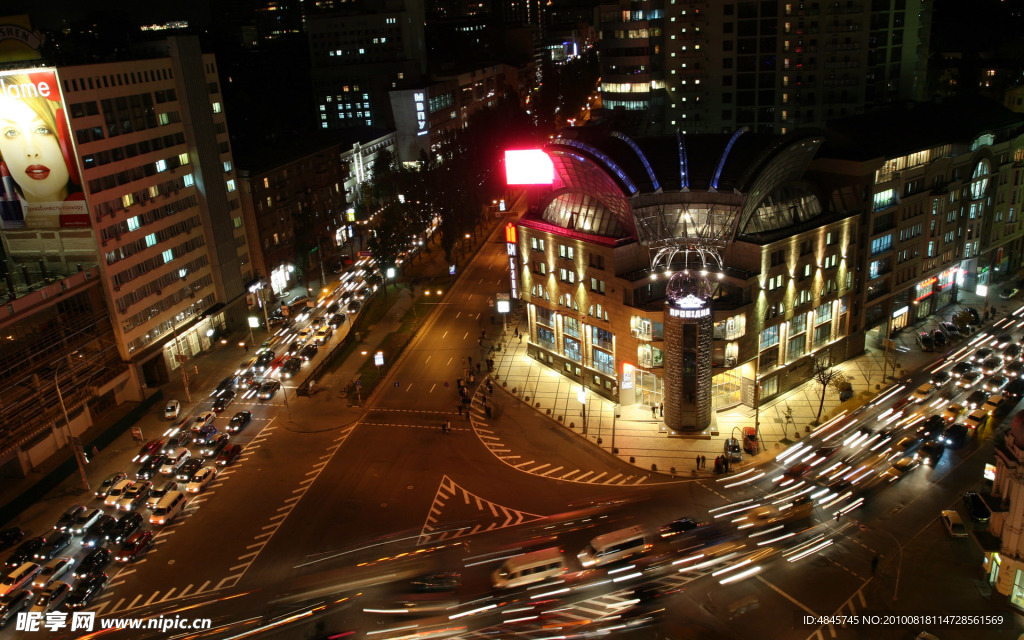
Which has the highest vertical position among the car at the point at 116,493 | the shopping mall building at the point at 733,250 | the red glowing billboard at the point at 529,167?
the red glowing billboard at the point at 529,167

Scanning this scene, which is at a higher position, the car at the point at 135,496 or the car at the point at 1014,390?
the car at the point at 135,496

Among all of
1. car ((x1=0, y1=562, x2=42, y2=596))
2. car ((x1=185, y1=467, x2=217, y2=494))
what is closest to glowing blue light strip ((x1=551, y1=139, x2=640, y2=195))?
car ((x1=185, y1=467, x2=217, y2=494))

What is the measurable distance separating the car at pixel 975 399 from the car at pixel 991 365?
5665 millimetres

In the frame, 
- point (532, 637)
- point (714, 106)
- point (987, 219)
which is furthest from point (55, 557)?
point (714, 106)

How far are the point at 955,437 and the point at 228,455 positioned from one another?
227ft

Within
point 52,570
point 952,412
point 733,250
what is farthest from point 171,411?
point 952,412

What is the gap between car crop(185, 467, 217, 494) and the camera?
64438 mm

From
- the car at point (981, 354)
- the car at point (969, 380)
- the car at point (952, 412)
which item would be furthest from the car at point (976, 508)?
the car at point (981, 354)

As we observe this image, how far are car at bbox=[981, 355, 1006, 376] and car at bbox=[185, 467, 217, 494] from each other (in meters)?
81.7

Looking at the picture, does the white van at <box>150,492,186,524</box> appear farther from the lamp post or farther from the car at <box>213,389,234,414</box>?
the car at <box>213,389,234,414</box>

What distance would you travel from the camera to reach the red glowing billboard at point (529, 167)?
82688 millimetres

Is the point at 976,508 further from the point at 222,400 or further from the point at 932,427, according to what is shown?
the point at 222,400

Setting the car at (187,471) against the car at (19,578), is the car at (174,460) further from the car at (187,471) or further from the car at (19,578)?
the car at (19,578)

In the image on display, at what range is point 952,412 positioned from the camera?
230 ft
